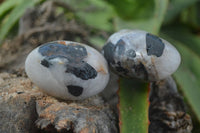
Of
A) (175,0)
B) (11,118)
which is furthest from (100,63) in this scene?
(175,0)

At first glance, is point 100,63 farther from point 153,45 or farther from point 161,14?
point 161,14

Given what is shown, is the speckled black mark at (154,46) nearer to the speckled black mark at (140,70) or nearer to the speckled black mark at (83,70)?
the speckled black mark at (140,70)

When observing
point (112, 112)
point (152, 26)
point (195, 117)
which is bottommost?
point (195, 117)

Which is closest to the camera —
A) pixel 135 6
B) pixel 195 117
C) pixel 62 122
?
pixel 62 122

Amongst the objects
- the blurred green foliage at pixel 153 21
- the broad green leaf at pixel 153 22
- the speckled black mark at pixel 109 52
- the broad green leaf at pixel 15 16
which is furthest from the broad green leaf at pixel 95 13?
the speckled black mark at pixel 109 52

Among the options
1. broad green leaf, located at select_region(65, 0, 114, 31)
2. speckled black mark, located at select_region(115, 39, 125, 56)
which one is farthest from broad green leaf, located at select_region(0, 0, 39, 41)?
speckled black mark, located at select_region(115, 39, 125, 56)

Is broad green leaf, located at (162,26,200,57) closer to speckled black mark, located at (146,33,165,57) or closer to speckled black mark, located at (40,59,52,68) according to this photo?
speckled black mark, located at (146,33,165,57)

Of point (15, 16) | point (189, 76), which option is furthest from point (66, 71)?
point (189, 76)
